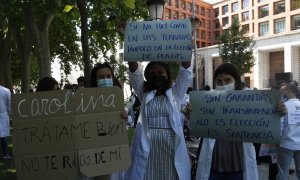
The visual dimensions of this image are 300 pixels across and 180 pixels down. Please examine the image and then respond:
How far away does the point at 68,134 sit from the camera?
139 inches

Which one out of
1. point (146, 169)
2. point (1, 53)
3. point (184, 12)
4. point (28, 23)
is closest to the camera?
point (146, 169)

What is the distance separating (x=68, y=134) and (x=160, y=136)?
847mm

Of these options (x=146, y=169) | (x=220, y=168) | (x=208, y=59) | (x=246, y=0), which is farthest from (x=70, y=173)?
(x=246, y=0)

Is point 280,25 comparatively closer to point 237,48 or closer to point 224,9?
point 224,9

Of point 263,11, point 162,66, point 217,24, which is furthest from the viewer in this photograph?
point 217,24

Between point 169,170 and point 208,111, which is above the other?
point 208,111

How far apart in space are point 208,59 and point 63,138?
213 feet

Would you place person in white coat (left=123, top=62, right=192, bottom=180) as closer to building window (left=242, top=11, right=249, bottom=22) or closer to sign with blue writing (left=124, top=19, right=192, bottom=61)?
sign with blue writing (left=124, top=19, right=192, bottom=61)

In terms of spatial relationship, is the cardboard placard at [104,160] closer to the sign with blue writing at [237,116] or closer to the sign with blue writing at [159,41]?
the sign with blue writing at [237,116]

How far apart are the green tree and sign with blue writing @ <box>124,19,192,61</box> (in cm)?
3001

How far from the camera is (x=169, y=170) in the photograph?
12.1 ft

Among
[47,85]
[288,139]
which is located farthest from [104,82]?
[288,139]

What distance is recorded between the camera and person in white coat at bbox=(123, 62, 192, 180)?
12.1 feet

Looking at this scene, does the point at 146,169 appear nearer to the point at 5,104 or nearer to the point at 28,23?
the point at 5,104
